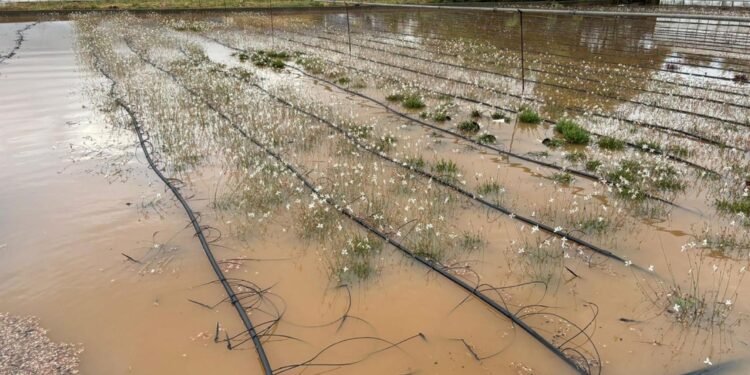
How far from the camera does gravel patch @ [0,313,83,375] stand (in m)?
4.07

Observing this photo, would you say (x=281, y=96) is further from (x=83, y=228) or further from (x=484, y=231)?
(x=484, y=231)

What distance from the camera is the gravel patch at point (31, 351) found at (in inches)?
160

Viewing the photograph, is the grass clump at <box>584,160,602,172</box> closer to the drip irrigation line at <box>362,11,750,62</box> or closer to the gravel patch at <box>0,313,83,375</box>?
the gravel patch at <box>0,313,83,375</box>

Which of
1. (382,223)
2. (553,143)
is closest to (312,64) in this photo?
(553,143)

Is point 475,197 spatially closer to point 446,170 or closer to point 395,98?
point 446,170

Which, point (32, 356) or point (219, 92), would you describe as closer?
point (32, 356)

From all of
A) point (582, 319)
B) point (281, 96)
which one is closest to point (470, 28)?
point (281, 96)

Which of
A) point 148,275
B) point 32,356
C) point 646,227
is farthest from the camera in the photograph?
point 646,227

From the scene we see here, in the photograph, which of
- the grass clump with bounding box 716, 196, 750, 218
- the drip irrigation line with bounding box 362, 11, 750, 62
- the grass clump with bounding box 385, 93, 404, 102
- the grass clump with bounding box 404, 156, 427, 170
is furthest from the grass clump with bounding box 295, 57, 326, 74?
the grass clump with bounding box 716, 196, 750, 218

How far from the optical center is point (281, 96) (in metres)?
12.3

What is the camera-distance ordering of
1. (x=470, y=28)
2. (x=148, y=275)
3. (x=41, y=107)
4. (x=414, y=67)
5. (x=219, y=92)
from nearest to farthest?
(x=148, y=275) → (x=41, y=107) → (x=219, y=92) → (x=414, y=67) → (x=470, y=28)

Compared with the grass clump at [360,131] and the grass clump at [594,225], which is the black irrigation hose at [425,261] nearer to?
the grass clump at [360,131]

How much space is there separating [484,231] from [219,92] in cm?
871

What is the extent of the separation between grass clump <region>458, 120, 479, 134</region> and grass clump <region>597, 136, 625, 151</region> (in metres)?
2.30
